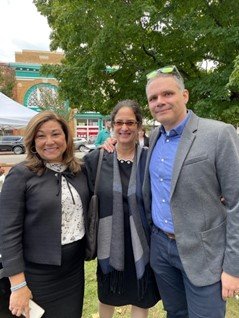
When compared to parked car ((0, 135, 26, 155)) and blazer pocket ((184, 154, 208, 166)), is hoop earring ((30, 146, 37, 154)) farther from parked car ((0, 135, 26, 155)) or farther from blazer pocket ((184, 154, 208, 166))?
parked car ((0, 135, 26, 155))

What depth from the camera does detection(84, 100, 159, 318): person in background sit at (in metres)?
2.33

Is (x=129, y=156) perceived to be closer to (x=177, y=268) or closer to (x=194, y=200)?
(x=194, y=200)

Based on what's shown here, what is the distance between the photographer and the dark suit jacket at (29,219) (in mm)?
1955

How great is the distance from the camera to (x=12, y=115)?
8.48 m

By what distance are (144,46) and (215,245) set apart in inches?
260

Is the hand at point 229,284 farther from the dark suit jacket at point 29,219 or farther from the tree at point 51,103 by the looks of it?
the tree at point 51,103

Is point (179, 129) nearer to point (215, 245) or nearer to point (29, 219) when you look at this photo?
point (215, 245)

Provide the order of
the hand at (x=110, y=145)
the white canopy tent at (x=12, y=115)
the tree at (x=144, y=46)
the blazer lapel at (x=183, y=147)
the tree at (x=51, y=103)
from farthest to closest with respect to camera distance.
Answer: the tree at (x=51, y=103)
the white canopy tent at (x=12, y=115)
the tree at (x=144, y=46)
the hand at (x=110, y=145)
the blazer lapel at (x=183, y=147)

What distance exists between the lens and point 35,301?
211cm

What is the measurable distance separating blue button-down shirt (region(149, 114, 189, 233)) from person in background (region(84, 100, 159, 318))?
0.19 meters

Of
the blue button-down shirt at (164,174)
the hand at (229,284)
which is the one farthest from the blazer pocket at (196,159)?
the hand at (229,284)

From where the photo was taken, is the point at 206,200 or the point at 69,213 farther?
the point at 69,213

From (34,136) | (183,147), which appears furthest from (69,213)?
(183,147)

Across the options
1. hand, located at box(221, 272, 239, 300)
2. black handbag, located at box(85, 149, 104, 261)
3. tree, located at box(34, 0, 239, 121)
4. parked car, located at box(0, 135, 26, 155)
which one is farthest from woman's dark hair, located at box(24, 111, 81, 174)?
parked car, located at box(0, 135, 26, 155)
